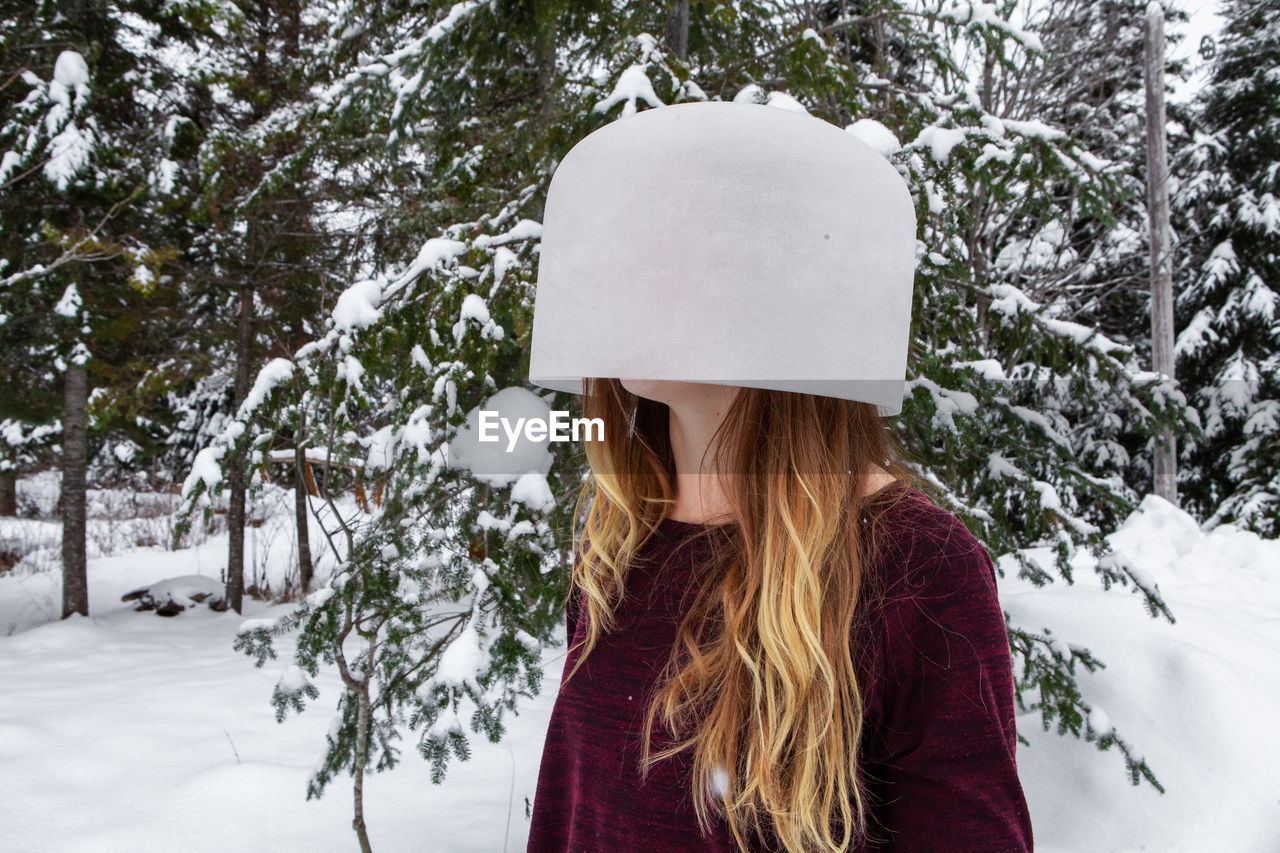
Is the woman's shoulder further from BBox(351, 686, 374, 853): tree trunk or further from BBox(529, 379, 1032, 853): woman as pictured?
BBox(351, 686, 374, 853): tree trunk

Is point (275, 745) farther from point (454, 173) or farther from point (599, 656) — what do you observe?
point (599, 656)

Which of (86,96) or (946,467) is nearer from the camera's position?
(946,467)

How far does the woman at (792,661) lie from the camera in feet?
2.47

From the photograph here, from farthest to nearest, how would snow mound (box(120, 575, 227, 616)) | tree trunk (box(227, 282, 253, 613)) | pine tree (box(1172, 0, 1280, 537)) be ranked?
pine tree (box(1172, 0, 1280, 537)) < snow mound (box(120, 575, 227, 616)) < tree trunk (box(227, 282, 253, 613))

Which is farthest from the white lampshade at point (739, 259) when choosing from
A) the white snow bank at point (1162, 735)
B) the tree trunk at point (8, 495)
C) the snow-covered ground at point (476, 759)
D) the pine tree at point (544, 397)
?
the tree trunk at point (8, 495)

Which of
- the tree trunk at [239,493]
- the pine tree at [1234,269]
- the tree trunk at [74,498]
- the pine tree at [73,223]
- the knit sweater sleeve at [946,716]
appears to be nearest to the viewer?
the knit sweater sleeve at [946,716]

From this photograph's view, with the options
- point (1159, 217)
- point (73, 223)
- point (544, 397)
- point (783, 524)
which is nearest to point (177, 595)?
point (73, 223)

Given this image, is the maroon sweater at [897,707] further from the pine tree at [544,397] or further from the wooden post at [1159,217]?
the wooden post at [1159,217]

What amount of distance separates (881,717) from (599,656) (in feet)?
1.28

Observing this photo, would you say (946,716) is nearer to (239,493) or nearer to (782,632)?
(782,632)

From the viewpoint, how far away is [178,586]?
730cm

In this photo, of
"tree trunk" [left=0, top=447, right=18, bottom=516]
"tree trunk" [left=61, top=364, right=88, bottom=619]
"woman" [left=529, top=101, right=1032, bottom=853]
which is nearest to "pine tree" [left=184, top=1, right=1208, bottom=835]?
"woman" [left=529, top=101, right=1032, bottom=853]

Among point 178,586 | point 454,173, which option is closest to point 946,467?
point 454,173

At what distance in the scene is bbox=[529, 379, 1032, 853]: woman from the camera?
29.7 inches
